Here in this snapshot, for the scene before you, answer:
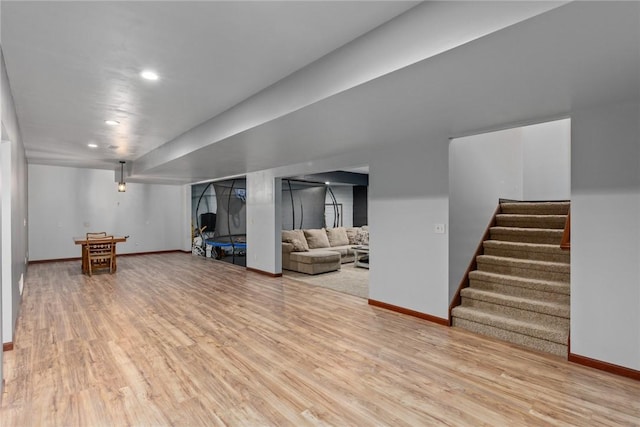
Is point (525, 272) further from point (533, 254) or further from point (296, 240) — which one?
point (296, 240)

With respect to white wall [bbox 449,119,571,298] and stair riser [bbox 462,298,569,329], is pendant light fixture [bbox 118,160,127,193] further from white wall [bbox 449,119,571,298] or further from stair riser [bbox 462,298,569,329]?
stair riser [bbox 462,298,569,329]

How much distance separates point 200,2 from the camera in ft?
5.94

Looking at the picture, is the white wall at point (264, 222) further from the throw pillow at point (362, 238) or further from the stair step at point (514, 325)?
the stair step at point (514, 325)

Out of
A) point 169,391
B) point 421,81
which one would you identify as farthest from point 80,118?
point 421,81

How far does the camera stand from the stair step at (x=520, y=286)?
11.9 ft

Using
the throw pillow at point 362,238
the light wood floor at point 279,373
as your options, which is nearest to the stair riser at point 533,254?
the light wood floor at point 279,373

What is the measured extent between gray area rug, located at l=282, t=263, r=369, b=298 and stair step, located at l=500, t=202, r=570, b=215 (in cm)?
260

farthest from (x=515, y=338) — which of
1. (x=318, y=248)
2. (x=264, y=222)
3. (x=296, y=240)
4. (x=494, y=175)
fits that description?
(x=318, y=248)

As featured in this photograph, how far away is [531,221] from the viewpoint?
477 centimetres

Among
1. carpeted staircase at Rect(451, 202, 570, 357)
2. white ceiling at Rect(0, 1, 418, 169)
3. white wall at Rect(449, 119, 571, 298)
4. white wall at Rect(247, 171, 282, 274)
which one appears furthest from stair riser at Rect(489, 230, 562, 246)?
white wall at Rect(247, 171, 282, 274)

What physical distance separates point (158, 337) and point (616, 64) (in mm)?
4470

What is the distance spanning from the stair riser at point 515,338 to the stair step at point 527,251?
124 centimetres

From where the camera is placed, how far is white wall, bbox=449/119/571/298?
4094 mm

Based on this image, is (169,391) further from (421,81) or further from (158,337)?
(421,81)
